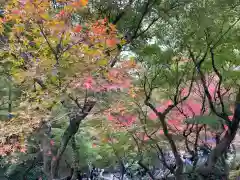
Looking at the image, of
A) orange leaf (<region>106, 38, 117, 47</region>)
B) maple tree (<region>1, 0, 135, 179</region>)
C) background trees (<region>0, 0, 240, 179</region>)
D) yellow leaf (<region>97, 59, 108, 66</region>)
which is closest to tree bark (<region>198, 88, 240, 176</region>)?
background trees (<region>0, 0, 240, 179</region>)

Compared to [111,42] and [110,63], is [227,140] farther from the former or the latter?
[111,42]

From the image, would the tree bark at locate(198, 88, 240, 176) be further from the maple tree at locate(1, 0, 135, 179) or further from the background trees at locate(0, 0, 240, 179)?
the maple tree at locate(1, 0, 135, 179)

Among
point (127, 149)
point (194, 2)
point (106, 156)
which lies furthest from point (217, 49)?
point (106, 156)

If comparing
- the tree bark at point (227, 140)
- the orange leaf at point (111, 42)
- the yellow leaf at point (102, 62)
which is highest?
the orange leaf at point (111, 42)

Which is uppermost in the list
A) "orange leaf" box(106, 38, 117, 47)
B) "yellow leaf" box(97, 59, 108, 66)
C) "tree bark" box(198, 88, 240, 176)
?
"orange leaf" box(106, 38, 117, 47)

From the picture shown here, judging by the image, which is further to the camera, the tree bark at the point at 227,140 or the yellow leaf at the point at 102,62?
the tree bark at the point at 227,140

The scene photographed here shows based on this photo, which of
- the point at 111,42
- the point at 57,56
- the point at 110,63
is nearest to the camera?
the point at 57,56

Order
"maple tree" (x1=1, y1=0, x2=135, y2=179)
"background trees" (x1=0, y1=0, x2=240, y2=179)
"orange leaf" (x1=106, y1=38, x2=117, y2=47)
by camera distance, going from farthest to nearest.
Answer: "orange leaf" (x1=106, y1=38, x2=117, y2=47), "background trees" (x1=0, y1=0, x2=240, y2=179), "maple tree" (x1=1, y1=0, x2=135, y2=179)

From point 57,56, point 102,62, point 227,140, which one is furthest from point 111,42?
point 227,140

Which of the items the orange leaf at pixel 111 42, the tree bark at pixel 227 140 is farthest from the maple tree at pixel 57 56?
the tree bark at pixel 227 140

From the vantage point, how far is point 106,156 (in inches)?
518

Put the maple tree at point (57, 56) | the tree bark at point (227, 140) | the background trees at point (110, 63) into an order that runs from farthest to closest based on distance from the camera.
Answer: the tree bark at point (227, 140) → the background trees at point (110, 63) → the maple tree at point (57, 56)

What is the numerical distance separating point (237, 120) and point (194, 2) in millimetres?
2705

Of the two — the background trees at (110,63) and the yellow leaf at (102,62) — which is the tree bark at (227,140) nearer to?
the background trees at (110,63)
